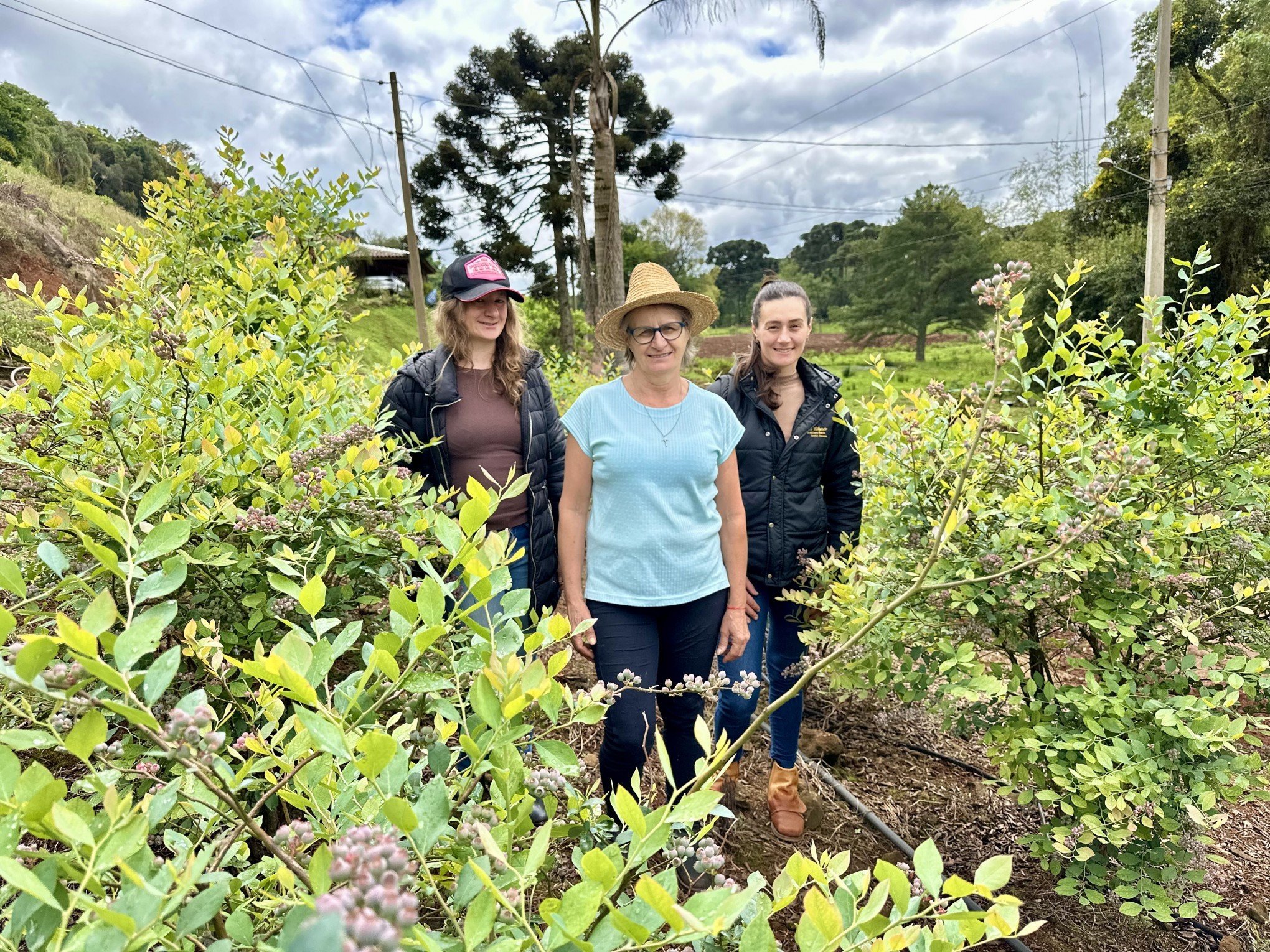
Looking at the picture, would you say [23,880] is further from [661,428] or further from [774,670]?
[774,670]

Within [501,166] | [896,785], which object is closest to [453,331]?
[896,785]

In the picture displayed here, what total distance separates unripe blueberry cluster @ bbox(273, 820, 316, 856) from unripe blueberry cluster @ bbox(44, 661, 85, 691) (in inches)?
9.6

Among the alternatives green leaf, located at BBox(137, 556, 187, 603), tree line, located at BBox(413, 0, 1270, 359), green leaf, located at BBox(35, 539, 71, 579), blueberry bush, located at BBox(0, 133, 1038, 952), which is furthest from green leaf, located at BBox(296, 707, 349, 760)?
tree line, located at BBox(413, 0, 1270, 359)

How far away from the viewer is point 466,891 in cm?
71

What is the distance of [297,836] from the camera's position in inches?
32.2

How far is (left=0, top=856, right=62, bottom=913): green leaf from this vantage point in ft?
1.58

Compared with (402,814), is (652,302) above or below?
above

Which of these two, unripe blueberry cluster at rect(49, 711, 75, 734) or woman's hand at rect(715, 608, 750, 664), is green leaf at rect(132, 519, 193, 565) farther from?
woman's hand at rect(715, 608, 750, 664)

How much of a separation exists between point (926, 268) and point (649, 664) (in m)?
43.7

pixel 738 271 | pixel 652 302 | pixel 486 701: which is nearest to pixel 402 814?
pixel 486 701

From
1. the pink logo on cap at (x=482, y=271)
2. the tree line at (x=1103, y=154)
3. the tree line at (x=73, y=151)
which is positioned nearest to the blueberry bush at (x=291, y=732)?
the pink logo on cap at (x=482, y=271)

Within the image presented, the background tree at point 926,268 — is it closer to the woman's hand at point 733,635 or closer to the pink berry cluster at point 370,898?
the woman's hand at point 733,635

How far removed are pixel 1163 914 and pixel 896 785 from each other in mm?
1299

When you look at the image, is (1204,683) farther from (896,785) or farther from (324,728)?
(324,728)
